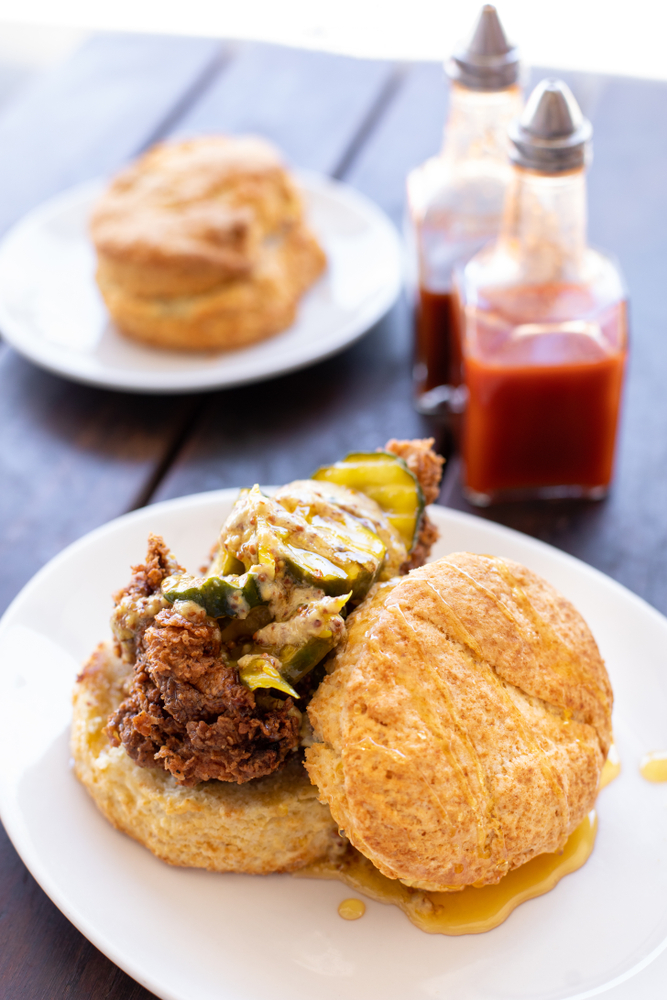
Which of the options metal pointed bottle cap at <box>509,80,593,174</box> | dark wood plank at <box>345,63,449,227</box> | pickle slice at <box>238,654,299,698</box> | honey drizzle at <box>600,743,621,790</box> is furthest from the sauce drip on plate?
dark wood plank at <box>345,63,449,227</box>

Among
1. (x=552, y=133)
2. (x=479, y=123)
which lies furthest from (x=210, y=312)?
(x=552, y=133)

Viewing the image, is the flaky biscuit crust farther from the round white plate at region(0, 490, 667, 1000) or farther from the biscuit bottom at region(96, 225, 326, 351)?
the biscuit bottom at region(96, 225, 326, 351)

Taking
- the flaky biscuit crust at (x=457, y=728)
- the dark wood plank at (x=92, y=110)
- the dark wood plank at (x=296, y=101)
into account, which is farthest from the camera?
the dark wood plank at (x=296, y=101)

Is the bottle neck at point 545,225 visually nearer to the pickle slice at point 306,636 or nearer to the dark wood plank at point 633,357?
the dark wood plank at point 633,357

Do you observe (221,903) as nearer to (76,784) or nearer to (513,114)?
(76,784)

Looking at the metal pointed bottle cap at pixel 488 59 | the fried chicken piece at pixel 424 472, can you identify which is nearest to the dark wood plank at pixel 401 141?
the metal pointed bottle cap at pixel 488 59
